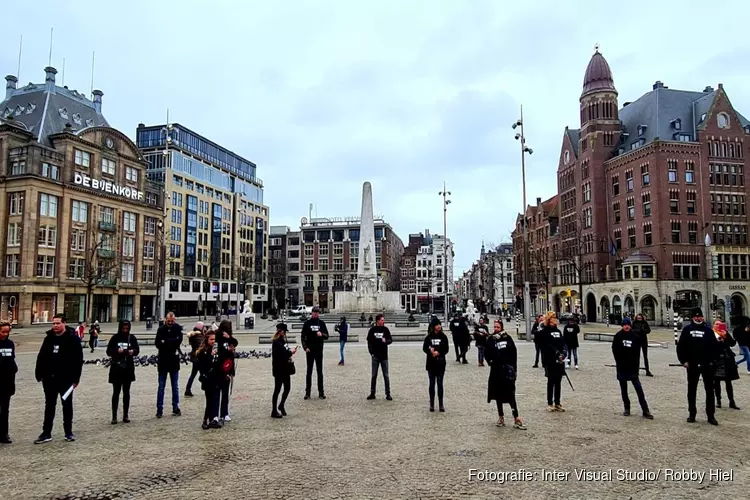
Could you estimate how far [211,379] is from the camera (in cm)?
925

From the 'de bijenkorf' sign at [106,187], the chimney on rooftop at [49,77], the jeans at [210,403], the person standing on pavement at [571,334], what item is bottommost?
the jeans at [210,403]

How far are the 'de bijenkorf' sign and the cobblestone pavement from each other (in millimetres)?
49663

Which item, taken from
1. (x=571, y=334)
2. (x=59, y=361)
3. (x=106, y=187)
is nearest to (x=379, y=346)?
(x=59, y=361)

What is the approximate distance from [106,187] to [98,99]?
15.8 m

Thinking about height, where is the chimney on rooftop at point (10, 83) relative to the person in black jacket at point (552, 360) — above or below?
above

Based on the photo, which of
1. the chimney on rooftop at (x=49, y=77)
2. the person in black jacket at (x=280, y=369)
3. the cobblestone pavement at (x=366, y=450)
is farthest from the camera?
the chimney on rooftop at (x=49, y=77)

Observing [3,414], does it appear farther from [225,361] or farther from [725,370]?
[725,370]

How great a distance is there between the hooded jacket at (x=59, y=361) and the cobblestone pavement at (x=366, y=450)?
40.5 inches

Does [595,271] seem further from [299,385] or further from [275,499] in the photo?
[275,499]

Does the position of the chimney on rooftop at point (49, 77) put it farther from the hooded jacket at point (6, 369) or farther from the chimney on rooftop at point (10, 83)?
the hooded jacket at point (6, 369)

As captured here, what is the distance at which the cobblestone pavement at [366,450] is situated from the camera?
20.7 ft

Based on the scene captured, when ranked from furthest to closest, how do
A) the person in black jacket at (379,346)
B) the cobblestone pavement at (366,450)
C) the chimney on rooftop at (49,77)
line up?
1. the chimney on rooftop at (49,77)
2. the person in black jacket at (379,346)
3. the cobblestone pavement at (366,450)

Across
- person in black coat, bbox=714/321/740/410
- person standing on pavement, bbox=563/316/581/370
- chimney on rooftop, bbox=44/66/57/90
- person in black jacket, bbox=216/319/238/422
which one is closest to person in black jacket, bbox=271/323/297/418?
person in black jacket, bbox=216/319/238/422

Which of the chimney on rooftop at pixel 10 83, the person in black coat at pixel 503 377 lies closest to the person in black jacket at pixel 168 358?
the person in black coat at pixel 503 377
